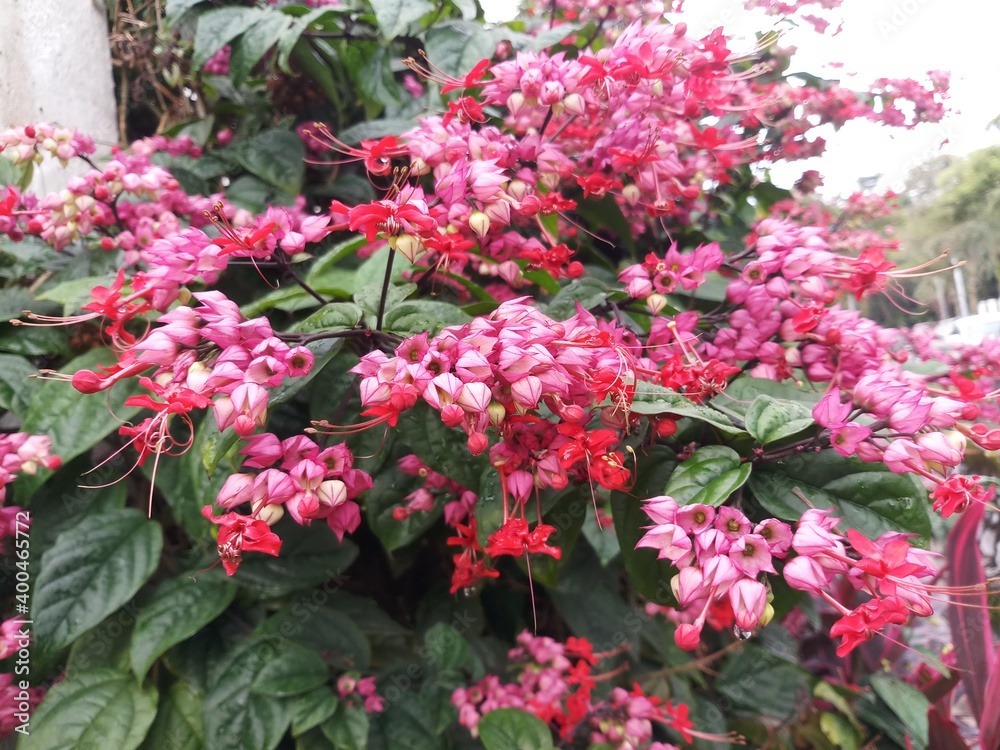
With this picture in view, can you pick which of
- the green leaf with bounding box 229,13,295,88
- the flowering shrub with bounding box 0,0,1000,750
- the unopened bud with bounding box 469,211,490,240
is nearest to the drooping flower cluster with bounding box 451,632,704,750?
the flowering shrub with bounding box 0,0,1000,750

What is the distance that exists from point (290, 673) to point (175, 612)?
0.60ft

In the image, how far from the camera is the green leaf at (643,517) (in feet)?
2.01

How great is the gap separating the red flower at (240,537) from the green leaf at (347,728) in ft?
1.59

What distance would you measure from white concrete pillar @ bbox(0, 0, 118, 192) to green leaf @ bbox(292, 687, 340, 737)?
104 cm

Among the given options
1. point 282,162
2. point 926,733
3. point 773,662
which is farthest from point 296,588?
point 926,733

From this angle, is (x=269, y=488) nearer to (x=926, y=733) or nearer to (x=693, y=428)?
(x=693, y=428)

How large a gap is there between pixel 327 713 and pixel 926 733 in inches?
50.7

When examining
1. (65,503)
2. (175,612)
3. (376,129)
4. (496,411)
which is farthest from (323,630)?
(376,129)

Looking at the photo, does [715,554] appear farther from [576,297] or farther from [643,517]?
[576,297]

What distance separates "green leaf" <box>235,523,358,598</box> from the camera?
0.89m

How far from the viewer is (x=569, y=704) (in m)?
0.98

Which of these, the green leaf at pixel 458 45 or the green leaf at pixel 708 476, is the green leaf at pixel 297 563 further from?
the green leaf at pixel 458 45

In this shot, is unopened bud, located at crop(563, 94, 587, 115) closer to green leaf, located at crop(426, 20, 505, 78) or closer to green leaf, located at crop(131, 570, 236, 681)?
green leaf, located at crop(426, 20, 505, 78)

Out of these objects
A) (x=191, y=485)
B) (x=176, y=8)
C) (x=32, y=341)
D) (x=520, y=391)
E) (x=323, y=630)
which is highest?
(x=176, y=8)
